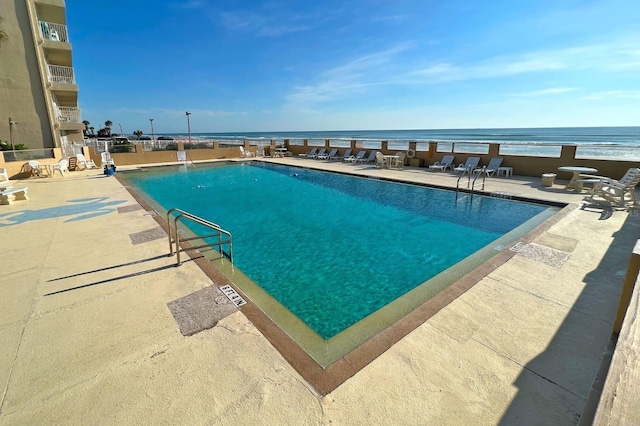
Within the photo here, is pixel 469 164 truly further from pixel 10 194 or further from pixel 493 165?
pixel 10 194

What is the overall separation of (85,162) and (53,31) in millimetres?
9537

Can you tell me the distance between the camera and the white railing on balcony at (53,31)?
17.0 m

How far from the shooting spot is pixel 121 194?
9141mm

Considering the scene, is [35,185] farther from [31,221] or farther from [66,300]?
[66,300]

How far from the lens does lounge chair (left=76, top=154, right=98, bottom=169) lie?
47.8 feet

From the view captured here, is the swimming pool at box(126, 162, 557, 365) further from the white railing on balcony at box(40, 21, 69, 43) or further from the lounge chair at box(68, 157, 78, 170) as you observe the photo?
the white railing on balcony at box(40, 21, 69, 43)

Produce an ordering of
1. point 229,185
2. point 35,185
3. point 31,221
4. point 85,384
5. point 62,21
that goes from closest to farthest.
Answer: point 85,384
point 31,221
point 35,185
point 229,185
point 62,21

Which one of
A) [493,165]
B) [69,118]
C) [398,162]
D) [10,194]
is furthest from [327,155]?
[69,118]

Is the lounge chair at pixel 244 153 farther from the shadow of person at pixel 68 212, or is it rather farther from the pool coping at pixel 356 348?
the pool coping at pixel 356 348

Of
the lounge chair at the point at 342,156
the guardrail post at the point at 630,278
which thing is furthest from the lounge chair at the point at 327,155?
the guardrail post at the point at 630,278

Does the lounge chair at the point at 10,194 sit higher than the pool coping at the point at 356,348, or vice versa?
the lounge chair at the point at 10,194

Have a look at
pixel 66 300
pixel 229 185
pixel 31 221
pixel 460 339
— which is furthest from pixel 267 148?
pixel 460 339

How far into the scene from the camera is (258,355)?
2.43 m

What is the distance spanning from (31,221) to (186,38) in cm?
2160
